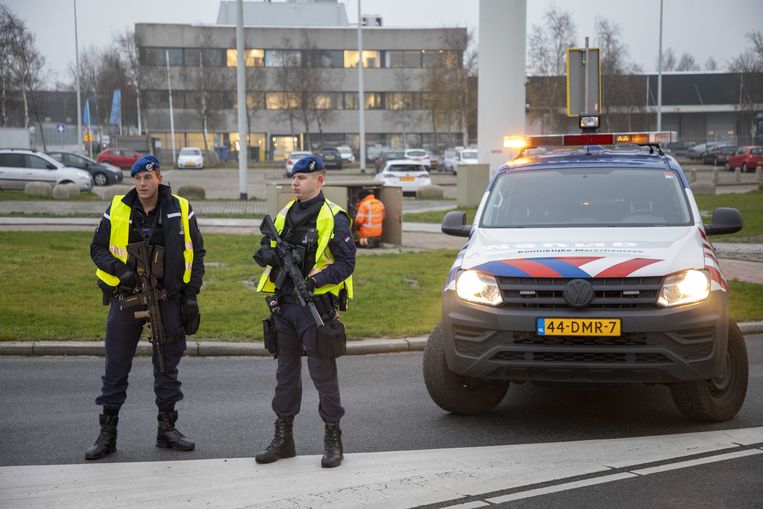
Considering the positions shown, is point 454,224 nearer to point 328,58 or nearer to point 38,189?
point 38,189

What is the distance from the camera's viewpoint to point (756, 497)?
5.32 metres

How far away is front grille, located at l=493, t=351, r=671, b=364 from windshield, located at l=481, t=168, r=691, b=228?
1426 millimetres

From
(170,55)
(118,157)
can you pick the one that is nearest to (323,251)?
(118,157)

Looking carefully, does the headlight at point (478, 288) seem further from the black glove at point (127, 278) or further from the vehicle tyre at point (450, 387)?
the black glove at point (127, 278)

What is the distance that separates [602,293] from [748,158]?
170 ft

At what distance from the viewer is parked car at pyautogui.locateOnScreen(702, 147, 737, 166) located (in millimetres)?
62059

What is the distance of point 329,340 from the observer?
19.1 feet

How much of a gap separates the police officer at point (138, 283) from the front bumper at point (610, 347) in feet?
6.09

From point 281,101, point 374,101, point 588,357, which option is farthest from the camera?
point 374,101

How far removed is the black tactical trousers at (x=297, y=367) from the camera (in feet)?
19.5

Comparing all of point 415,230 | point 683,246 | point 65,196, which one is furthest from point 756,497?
Answer: point 65,196

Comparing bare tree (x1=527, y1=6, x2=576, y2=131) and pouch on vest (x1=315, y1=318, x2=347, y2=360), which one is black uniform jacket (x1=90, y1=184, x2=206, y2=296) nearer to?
pouch on vest (x1=315, y1=318, x2=347, y2=360)

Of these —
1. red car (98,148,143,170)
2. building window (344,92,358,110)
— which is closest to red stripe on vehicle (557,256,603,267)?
red car (98,148,143,170)

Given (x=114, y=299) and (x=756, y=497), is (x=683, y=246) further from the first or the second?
(x=114, y=299)
